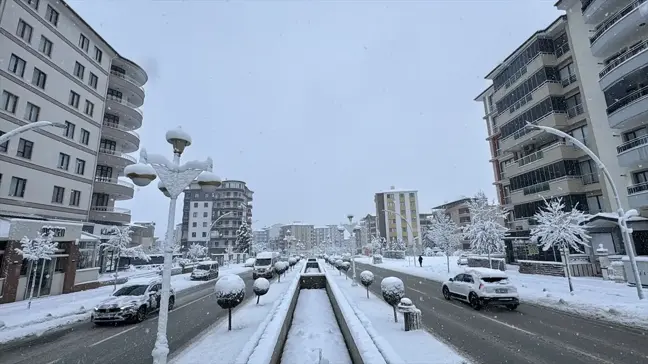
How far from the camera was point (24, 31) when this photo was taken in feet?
84.0

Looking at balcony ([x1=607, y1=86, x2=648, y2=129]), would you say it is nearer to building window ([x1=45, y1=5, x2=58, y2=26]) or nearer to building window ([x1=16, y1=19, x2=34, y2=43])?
building window ([x1=16, y1=19, x2=34, y2=43])

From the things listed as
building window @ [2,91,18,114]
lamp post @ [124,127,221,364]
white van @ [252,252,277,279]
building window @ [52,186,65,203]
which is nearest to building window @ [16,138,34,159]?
A: building window @ [2,91,18,114]

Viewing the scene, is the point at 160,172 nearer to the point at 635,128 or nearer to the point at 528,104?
the point at 635,128

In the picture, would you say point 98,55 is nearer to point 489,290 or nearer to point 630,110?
point 489,290

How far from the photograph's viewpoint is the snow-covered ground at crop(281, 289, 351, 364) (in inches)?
332

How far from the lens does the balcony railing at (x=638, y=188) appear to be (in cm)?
2259

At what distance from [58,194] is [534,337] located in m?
35.7

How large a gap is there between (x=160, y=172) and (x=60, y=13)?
113 feet

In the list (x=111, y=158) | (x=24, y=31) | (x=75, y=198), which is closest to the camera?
(x=24, y=31)

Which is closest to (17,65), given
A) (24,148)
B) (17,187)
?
(24,148)

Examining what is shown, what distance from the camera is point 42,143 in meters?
26.4

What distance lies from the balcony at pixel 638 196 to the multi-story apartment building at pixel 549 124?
98.1 inches

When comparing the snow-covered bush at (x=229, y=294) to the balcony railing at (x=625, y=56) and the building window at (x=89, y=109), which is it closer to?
the balcony railing at (x=625, y=56)

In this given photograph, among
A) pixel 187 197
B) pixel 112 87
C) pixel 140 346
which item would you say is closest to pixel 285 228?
pixel 187 197
